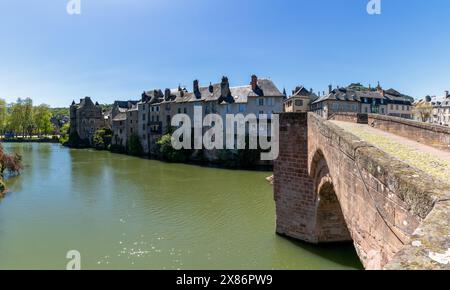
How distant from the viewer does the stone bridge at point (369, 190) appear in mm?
3744

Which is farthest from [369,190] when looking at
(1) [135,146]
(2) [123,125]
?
(2) [123,125]

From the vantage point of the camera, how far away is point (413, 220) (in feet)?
16.1

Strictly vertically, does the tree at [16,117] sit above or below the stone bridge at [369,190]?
above

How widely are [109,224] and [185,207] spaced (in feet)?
18.2

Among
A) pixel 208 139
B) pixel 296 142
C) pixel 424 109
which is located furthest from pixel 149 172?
pixel 424 109

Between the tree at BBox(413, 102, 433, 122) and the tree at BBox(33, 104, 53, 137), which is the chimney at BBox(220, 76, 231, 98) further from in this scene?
the tree at BBox(33, 104, 53, 137)

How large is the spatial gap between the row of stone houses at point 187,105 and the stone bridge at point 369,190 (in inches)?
1074

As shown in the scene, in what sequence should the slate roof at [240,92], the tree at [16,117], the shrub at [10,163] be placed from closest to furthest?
the shrub at [10,163] < the slate roof at [240,92] < the tree at [16,117]

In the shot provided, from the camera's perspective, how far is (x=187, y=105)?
184ft

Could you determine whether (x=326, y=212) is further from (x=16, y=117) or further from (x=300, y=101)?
(x=16, y=117)

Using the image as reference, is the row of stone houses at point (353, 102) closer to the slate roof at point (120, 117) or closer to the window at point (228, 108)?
the window at point (228, 108)

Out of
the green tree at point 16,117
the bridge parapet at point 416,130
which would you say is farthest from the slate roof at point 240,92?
the green tree at point 16,117

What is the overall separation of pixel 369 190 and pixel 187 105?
166 ft
